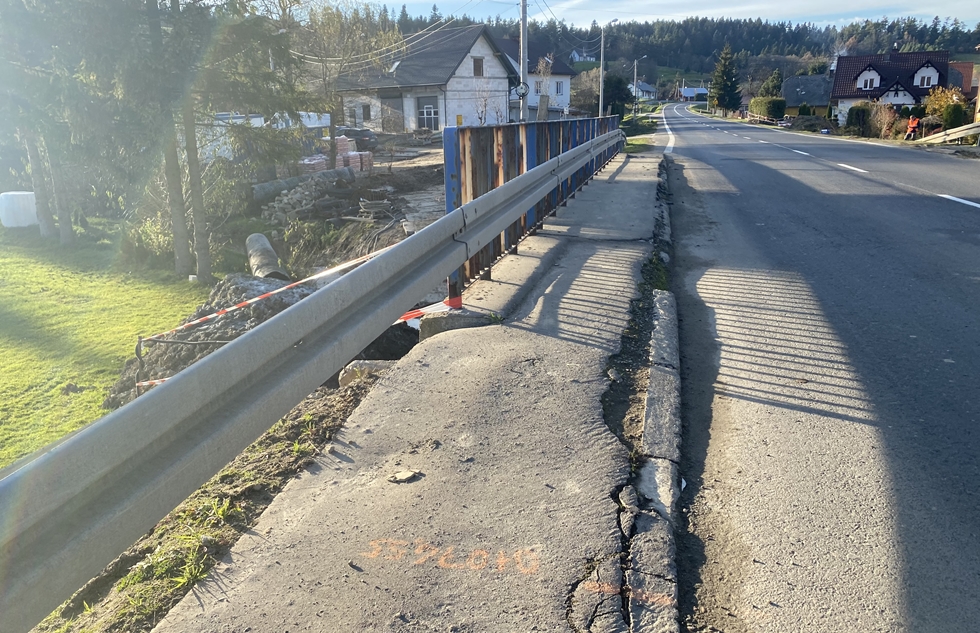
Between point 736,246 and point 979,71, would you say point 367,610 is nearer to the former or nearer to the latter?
point 736,246

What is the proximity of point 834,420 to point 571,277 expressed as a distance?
10.1ft

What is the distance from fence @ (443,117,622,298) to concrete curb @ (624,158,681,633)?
1678 mm

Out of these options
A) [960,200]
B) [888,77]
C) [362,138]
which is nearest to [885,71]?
[888,77]

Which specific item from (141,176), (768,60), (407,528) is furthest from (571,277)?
(768,60)

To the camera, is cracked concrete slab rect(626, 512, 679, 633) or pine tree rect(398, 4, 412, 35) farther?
pine tree rect(398, 4, 412, 35)

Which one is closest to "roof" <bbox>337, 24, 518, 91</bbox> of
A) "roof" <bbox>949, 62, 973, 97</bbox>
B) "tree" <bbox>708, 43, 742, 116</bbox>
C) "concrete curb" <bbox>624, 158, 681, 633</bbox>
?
"concrete curb" <bbox>624, 158, 681, 633</bbox>

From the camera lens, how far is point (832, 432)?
3693 mm

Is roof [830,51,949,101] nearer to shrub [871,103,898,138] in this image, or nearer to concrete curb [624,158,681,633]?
shrub [871,103,898,138]

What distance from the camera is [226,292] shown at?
10117 millimetres

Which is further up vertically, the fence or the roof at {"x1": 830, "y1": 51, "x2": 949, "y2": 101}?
the roof at {"x1": 830, "y1": 51, "x2": 949, "y2": 101}

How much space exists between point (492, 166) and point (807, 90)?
353ft

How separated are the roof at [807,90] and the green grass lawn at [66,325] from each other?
326ft

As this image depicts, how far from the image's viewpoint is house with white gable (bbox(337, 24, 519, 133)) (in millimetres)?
50250

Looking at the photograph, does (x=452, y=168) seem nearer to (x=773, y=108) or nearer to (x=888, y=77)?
(x=773, y=108)
